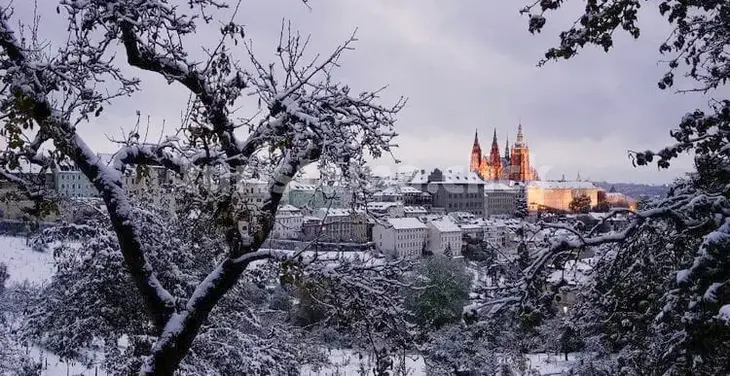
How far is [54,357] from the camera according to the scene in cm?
2759

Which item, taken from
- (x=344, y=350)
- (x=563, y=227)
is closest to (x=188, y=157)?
(x=563, y=227)

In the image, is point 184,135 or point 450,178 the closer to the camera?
point 184,135

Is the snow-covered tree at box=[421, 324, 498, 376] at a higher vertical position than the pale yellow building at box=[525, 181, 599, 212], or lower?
lower

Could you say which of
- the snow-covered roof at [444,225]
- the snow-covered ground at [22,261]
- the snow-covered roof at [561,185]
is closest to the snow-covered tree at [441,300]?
the snow-covered roof at [444,225]

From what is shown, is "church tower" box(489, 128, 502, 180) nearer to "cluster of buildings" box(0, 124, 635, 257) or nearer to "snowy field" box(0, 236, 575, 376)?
"cluster of buildings" box(0, 124, 635, 257)

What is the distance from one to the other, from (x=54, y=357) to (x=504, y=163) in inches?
4695

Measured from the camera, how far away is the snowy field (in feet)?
84.2

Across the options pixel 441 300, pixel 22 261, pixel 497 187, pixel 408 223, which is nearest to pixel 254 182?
pixel 441 300

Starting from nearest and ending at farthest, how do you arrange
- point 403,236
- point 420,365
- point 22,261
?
point 420,365 < point 22,261 < point 403,236

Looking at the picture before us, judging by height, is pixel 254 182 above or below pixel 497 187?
below

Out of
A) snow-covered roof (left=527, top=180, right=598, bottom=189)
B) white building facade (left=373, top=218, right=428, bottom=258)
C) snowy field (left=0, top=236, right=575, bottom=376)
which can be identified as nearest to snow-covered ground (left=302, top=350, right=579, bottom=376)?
snowy field (left=0, top=236, right=575, bottom=376)

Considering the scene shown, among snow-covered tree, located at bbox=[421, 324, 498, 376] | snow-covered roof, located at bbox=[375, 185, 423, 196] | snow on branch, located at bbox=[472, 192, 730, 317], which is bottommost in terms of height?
snow-covered tree, located at bbox=[421, 324, 498, 376]

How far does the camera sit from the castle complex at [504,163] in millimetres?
127062

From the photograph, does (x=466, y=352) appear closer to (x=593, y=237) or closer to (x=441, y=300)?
(x=441, y=300)
